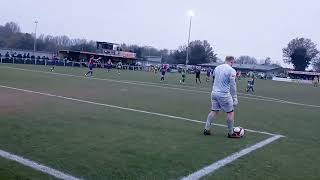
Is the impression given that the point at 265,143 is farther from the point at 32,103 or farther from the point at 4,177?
the point at 32,103

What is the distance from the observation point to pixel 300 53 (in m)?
141

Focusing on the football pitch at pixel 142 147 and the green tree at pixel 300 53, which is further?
the green tree at pixel 300 53

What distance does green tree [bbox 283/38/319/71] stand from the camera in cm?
14138

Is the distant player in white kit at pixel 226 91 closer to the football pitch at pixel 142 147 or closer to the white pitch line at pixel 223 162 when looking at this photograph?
the football pitch at pixel 142 147

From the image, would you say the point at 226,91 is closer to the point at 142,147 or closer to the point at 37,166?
the point at 142,147

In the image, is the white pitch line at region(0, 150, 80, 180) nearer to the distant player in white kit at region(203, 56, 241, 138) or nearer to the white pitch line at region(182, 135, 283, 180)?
the white pitch line at region(182, 135, 283, 180)

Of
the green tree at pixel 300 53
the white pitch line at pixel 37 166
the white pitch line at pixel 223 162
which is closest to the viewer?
the white pitch line at pixel 37 166

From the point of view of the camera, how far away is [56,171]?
5.97m

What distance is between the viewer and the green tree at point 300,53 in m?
141

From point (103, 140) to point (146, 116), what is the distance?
429 centimetres

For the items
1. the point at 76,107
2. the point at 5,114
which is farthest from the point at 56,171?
the point at 76,107

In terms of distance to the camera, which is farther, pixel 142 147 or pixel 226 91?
pixel 226 91

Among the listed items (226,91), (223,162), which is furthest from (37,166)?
(226,91)

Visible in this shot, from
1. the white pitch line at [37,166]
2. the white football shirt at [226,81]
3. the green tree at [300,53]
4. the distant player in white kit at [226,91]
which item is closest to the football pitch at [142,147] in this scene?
the white pitch line at [37,166]
